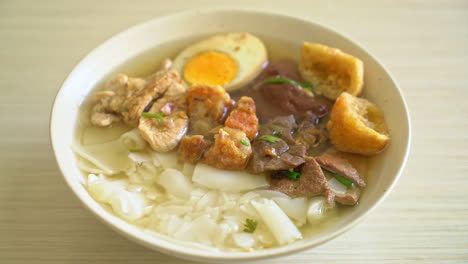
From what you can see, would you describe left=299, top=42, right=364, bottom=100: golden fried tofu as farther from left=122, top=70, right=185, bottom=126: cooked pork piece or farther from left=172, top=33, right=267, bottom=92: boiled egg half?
left=122, top=70, right=185, bottom=126: cooked pork piece

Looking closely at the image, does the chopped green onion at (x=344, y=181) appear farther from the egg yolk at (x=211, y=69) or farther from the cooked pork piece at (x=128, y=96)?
the cooked pork piece at (x=128, y=96)

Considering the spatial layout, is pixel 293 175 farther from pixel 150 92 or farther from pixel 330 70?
pixel 150 92

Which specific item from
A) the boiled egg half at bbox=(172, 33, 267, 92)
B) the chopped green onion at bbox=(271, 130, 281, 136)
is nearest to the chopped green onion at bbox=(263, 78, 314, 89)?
the boiled egg half at bbox=(172, 33, 267, 92)

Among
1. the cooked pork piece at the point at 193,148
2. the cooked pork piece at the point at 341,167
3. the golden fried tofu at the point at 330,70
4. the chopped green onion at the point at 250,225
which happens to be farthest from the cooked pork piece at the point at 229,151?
the golden fried tofu at the point at 330,70

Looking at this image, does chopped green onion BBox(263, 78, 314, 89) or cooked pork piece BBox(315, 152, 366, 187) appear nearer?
cooked pork piece BBox(315, 152, 366, 187)

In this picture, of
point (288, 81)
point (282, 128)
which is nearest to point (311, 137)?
point (282, 128)
